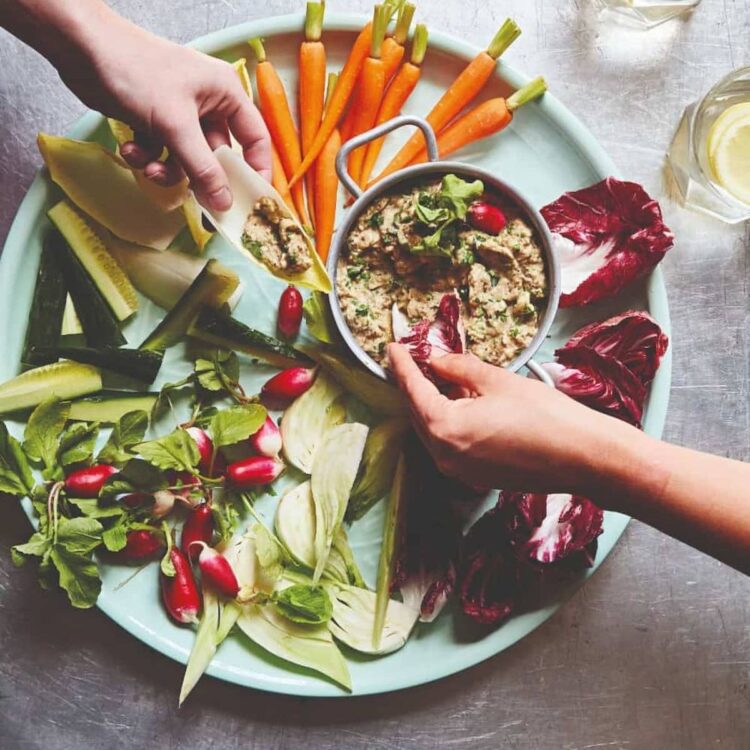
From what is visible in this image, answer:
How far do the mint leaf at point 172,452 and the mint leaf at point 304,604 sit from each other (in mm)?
322

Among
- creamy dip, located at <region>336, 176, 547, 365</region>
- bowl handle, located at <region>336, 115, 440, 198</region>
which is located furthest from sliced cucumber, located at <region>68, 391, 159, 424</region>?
bowl handle, located at <region>336, 115, 440, 198</region>

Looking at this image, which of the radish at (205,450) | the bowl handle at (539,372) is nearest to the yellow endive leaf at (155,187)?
the radish at (205,450)

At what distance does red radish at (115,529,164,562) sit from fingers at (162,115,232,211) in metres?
0.68

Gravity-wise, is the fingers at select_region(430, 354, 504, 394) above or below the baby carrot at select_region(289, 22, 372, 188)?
below

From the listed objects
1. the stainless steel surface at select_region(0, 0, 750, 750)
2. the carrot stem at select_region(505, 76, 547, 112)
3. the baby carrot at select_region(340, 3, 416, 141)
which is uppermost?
the baby carrot at select_region(340, 3, 416, 141)

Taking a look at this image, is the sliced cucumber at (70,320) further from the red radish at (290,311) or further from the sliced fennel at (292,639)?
the sliced fennel at (292,639)

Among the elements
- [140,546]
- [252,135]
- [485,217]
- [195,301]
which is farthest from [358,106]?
[140,546]

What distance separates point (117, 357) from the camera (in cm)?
165

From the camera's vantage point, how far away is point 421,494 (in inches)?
65.8

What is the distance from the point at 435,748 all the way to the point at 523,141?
4.44 ft

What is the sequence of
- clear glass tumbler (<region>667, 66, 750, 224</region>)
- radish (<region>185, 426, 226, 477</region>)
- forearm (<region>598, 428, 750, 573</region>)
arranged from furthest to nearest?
1. clear glass tumbler (<region>667, 66, 750, 224</region>)
2. radish (<region>185, 426, 226, 477</region>)
3. forearm (<region>598, 428, 750, 573</region>)

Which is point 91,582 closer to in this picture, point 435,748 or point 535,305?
point 435,748

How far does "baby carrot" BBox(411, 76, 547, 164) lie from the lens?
1.69 m

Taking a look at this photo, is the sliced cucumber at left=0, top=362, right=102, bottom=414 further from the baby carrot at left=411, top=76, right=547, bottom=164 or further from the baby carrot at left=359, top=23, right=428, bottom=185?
the baby carrot at left=411, top=76, right=547, bottom=164
